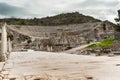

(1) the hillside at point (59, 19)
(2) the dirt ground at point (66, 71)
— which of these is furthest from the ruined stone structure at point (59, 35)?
(2) the dirt ground at point (66, 71)

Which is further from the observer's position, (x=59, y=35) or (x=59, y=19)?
(x=59, y=19)

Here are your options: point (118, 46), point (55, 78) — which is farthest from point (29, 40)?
point (55, 78)

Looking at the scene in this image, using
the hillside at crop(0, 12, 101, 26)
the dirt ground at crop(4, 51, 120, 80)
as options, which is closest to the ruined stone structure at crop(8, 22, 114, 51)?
the hillside at crop(0, 12, 101, 26)

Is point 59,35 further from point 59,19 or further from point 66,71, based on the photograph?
point 66,71

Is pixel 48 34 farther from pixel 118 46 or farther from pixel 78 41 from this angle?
pixel 118 46

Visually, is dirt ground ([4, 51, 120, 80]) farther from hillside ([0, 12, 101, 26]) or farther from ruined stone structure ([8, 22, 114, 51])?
hillside ([0, 12, 101, 26])

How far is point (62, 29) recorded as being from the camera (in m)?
124

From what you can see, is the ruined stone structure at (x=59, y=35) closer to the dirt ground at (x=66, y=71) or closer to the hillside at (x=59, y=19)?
the hillside at (x=59, y=19)

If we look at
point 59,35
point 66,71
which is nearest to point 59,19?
point 59,35

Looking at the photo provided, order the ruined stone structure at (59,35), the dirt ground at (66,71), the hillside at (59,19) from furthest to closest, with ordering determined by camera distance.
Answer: the hillside at (59,19) < the ruined stone structure at (59,35) < the dirt ground at (66,71)

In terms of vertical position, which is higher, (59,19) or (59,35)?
(59,19)

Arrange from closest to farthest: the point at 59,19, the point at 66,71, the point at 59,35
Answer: the point at 66,71, the point at 59,35, the point at 59,19

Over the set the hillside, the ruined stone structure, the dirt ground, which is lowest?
the dirt ground

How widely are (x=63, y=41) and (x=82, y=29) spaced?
23734 millimetres
